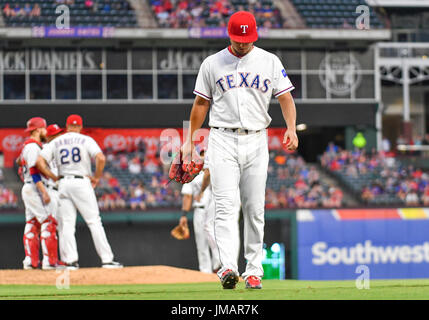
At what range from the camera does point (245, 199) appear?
291 inches

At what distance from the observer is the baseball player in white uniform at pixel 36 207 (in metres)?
12.6

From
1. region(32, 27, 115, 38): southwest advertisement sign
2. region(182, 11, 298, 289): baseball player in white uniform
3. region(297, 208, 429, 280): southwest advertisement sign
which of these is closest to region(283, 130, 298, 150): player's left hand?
region(182, 11, 298, 289): baseball player in white uniform

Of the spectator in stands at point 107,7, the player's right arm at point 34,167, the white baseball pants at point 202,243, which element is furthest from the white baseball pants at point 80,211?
the spectator in stands at point 107,7

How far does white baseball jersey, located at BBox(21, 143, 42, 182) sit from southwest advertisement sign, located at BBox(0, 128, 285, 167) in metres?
20.2

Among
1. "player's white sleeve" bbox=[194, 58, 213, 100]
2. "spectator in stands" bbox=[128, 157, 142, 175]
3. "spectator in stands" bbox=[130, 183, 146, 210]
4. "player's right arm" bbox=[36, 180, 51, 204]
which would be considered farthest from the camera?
"spectator in stands" bbox=[128, 157, 142, 175]

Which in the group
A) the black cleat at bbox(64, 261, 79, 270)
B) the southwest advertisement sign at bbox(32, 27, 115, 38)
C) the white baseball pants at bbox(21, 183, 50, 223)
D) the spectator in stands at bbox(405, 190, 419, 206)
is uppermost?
the southwest advertisement sign at bbox(32, 27, 115, 38)

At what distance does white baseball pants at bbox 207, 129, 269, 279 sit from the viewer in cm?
729

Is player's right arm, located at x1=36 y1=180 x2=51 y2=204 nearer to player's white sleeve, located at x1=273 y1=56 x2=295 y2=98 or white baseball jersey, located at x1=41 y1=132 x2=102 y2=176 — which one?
white baseball jersey, located at x1=41 y1=132 x2=102 y2=176

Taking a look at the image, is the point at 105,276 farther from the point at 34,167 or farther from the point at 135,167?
the point at 135,167

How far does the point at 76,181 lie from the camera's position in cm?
1196

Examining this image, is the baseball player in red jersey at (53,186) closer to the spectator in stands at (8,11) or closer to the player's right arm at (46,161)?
the player's right arm at (46,161)

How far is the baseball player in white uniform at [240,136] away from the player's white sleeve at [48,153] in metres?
5.17

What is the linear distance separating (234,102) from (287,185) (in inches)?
781
